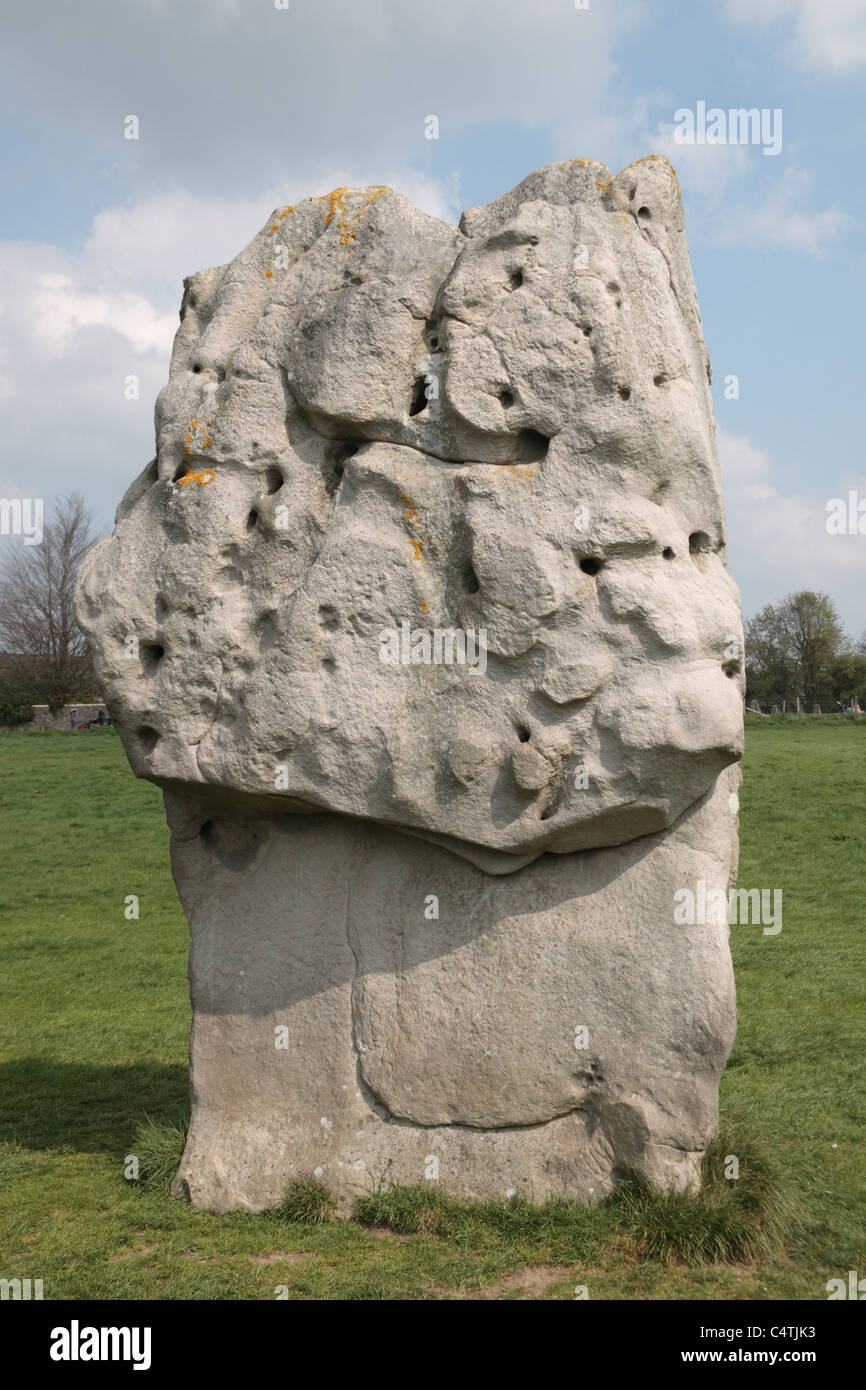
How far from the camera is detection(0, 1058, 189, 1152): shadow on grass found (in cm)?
677

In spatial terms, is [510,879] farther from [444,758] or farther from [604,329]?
[604,329]

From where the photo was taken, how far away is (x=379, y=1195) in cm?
527

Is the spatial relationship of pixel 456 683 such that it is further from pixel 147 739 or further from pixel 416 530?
pixel 147 739

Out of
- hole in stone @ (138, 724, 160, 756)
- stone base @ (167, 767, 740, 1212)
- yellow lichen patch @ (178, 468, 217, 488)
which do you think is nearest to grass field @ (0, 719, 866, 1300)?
stone base @ (167, 767, 740, 1212)

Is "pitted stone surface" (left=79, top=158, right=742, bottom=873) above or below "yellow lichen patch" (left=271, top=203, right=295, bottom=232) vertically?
below

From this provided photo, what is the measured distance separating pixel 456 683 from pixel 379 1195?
246 cm

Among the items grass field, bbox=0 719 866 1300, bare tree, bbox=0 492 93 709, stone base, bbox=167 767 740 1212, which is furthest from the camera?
bare tree, bbox=0 492 93 709

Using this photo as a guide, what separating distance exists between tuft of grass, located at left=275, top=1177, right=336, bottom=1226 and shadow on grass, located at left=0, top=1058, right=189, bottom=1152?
1645 millimetres

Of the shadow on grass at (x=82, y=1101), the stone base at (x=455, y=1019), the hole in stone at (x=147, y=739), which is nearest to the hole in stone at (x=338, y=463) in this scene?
the hole in stone at (x=147, y=739)

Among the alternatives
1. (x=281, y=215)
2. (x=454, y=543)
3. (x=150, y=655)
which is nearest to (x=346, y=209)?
(x=281, y=215)

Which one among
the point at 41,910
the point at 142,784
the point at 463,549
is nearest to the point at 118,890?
the point at 41,910

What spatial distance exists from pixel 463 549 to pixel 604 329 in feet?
3.85

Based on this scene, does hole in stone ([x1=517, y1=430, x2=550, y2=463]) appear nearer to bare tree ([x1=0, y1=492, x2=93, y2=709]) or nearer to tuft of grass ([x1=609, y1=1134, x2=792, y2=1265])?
tuft of grass ([x1=609, y1=1134, x2=792, y2=1265])

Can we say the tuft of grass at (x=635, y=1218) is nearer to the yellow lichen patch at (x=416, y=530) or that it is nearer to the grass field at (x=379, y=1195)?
the grass field at (x=379, y=1195)
